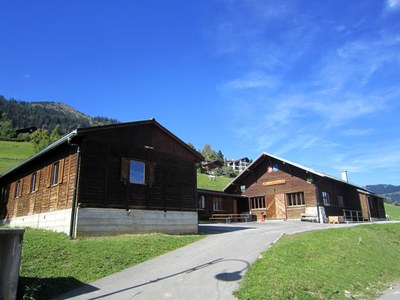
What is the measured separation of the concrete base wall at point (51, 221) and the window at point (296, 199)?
23513 mm

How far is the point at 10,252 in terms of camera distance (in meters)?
8.91

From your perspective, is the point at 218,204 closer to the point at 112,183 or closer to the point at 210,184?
the point at 112,183

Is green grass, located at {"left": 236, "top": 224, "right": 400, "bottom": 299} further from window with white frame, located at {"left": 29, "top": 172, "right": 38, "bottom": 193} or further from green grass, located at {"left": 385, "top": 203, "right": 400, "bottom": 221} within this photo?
green grass, located at {"left": 385, "top": 203, "right": 400, "bottom": 221}

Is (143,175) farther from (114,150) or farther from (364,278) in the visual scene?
(364,278)

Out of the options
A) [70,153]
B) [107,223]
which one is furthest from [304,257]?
[70,153]

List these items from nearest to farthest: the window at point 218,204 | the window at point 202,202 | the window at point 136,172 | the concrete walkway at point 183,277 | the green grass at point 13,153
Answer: the concrete walkway at point 183,277 < the window at point 136,172 < the window at point 202,202 < the window at point 218,204 < the green grass at point 13,153

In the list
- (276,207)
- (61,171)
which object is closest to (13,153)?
(276,207)

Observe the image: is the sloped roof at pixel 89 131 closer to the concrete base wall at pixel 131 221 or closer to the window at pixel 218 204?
the concrete base wall at pixel 131 221

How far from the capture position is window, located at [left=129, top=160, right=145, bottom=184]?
19.1 metres

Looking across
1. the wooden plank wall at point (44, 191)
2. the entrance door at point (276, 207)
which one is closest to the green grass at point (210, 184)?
the entrance door at point (276, 207)

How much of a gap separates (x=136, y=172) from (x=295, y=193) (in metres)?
20.2

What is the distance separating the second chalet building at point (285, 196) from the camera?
1303 inches

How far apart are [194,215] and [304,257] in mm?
9414

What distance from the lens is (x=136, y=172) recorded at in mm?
19391
